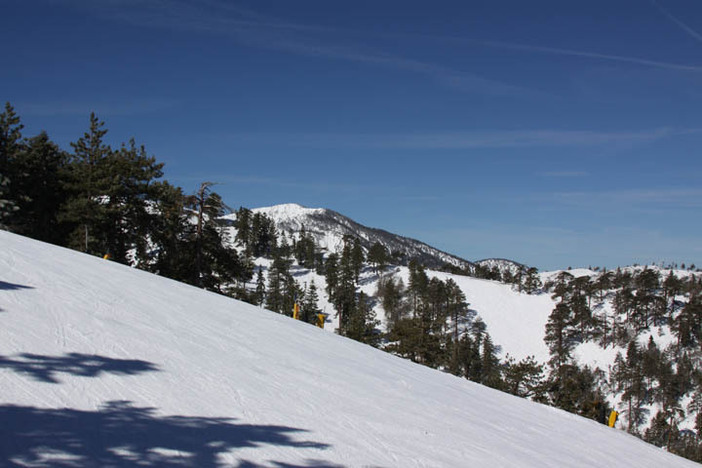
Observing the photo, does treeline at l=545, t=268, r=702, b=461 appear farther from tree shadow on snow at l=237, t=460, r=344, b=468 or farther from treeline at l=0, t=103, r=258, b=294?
tree shadow on snow at l=237, t=460, r=344, b=468

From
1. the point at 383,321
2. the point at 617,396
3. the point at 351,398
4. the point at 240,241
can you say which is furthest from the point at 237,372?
the point at 240,241

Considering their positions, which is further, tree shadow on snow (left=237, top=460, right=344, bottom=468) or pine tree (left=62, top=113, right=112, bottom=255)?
pine tree (left=62, top=113, right=112, bottom=255)

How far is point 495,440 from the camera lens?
4.93m

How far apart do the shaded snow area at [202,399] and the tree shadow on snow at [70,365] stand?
0.05 feet

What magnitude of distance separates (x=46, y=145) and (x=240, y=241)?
321 feet

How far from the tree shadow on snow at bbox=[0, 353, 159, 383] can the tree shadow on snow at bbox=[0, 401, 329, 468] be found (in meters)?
0.48

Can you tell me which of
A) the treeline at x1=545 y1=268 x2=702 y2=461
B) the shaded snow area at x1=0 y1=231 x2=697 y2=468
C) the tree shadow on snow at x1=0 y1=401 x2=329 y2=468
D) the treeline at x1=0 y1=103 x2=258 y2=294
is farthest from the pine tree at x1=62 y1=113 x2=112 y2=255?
the treeline at x1=545 y1=268 x2=702 y2=461

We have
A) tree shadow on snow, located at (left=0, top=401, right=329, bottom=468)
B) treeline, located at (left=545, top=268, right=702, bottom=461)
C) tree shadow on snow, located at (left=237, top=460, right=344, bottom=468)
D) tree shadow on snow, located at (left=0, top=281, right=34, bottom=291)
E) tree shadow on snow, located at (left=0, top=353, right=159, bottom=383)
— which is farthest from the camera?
treeline, located at (left=545, top=268, right=702, bottom=461)

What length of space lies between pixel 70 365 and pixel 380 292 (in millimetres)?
101164

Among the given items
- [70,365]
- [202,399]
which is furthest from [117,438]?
[70,365]

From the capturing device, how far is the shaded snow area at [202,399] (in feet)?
8.98

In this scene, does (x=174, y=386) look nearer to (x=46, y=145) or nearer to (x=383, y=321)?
(x=46, y=145)

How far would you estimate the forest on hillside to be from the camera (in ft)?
79.9

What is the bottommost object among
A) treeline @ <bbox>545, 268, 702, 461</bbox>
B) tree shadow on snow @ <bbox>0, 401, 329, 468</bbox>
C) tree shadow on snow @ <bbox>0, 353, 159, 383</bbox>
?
treeline @ <bbox>545, 268, 702, 461</bbox>
